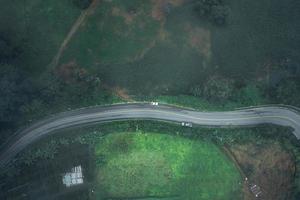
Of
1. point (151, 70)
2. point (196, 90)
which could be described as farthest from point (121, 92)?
point (196, 90)

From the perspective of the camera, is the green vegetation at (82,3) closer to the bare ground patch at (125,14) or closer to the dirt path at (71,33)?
the dirt path at (71,33)

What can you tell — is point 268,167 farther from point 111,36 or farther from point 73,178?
point 111,36

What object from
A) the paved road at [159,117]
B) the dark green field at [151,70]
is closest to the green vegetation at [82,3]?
the dark green field at [151,70]

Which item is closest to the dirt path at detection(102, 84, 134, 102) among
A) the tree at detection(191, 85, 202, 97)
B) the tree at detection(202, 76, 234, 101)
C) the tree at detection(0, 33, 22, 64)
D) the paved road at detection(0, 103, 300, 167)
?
the paved road at detection(0, 103, 300, 167)

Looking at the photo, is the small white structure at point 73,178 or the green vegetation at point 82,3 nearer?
the small white structure at point 73,178

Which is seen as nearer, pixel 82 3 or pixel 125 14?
pixel 82 3
